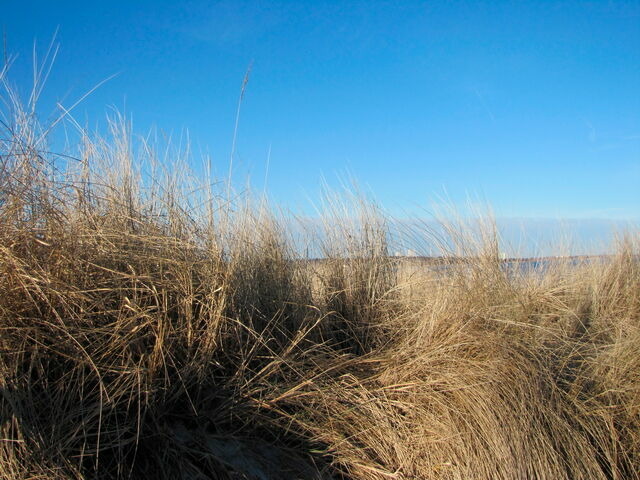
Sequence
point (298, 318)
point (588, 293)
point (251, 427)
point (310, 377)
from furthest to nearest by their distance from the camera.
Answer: point (588, 293)
point (298, 318)
point (310, 377)
point (251, 427)

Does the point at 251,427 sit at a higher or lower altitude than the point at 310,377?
lower

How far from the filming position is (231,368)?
2.23 metres

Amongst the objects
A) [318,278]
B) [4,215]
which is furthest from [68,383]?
[318,278]

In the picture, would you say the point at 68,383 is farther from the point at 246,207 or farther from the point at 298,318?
the point at 246,207

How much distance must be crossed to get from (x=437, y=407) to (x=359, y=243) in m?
1.37

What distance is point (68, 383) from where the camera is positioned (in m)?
1.69

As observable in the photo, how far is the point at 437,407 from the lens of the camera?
2.15 metres

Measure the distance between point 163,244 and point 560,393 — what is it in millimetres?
1936

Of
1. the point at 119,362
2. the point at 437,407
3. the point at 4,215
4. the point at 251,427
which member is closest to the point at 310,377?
the point at 251,427

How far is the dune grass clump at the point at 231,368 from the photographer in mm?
1691

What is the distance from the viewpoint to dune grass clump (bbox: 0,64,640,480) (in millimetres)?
1691

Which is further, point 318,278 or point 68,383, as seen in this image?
point 318,278

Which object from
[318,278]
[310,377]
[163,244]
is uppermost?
[163,244]

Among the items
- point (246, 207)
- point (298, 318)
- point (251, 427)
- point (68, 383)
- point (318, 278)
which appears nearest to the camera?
point (68, 383)
